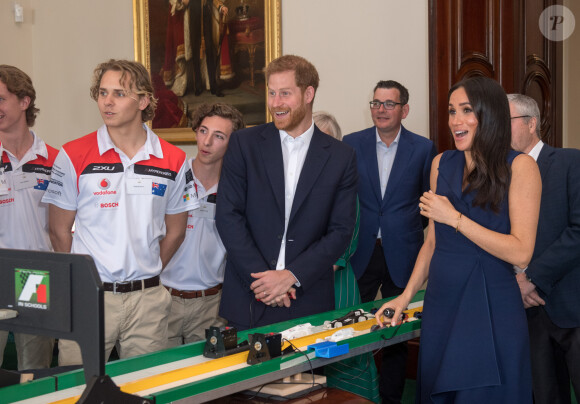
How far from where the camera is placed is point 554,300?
3.19 m

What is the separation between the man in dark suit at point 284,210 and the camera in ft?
9.46

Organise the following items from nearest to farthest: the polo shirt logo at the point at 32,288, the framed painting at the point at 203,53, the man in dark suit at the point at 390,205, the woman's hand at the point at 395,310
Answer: the polo shirt logo at the point at 32,288, the woman's hand at the point at 395,310, the man in dark suit at the point at 390,205, the framed painting at the point at 203,53

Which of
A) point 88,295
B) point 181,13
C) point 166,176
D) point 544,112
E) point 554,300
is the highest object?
point 181,13

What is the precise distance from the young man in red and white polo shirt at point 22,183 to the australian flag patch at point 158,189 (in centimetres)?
92

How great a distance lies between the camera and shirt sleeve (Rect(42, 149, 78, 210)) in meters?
2.75

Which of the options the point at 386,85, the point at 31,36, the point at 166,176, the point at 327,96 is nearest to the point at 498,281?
the point at 166,176

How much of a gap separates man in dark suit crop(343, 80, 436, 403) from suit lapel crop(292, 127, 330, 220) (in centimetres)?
116

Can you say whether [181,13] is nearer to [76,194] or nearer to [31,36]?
[31,36]

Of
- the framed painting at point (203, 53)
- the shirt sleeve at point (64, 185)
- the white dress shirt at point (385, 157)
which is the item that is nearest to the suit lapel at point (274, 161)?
the shirt sleeve at point (64, 185)

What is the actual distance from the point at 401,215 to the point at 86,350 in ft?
9.47

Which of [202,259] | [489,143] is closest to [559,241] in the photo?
[489,143]

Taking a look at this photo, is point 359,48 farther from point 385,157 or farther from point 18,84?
point 18,84

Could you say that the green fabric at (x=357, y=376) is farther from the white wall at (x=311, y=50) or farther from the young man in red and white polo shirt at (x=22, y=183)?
the white wall at (x=311, y=50)

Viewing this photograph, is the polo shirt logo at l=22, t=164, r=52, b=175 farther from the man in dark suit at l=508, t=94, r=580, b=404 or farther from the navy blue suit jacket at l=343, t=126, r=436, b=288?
the man in dark suit at l=508, t=94, r=580, b=404
